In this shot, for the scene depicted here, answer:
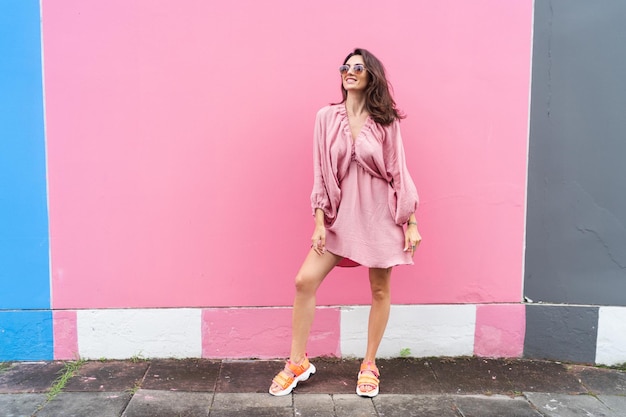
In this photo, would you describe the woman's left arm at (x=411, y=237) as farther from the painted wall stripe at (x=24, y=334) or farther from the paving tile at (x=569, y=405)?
the painted wall stripe at (x=24, y=334)

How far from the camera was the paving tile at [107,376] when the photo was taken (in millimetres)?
3229

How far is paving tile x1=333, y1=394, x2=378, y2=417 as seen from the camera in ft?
9.78

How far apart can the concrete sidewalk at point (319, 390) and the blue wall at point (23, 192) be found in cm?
27

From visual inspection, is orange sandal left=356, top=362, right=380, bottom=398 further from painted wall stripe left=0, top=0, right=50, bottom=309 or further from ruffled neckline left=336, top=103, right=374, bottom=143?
painted wall stripe left=0, top=0, right=50, bottom=309

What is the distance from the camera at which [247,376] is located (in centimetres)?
341

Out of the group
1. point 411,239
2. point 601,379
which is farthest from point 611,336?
point 411,239

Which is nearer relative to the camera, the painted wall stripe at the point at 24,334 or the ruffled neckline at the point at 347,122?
the ruffled neckline at the point at 347,122

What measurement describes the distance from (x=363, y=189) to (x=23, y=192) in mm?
2234

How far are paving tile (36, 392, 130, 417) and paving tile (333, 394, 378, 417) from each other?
1222mm

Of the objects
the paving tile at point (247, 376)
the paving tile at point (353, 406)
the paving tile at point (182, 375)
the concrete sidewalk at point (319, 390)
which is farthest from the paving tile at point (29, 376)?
the paving tile at point (353, 406)

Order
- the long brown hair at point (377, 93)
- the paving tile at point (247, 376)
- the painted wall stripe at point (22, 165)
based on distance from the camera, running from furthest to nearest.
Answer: the painted wall stripe at point (22, 165), the paving tile at point (247, 376), the long brown hair at point (377, 93)

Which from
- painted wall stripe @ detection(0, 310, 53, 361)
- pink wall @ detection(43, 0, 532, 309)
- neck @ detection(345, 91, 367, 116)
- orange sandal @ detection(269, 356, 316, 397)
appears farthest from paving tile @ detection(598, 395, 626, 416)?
painted wall stripe @ detection(0, 310, 53, 361)

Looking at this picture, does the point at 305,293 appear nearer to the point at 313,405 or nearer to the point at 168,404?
the point at 313,405

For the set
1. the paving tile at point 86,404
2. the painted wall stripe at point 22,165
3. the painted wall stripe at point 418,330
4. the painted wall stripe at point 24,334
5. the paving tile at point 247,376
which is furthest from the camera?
the painted wall stripe at point 418,330
